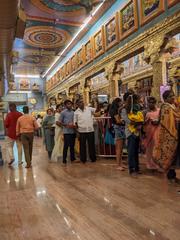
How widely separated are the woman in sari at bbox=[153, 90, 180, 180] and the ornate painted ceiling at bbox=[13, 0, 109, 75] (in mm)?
4413

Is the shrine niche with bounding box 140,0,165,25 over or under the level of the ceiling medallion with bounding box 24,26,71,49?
under

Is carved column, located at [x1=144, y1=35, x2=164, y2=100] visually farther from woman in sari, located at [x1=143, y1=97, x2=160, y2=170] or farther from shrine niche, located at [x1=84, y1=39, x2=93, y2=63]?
shrine niche, located at [x1=84, y1=39, x2=93, y2=63]

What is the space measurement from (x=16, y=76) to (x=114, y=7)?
1329 centimetres

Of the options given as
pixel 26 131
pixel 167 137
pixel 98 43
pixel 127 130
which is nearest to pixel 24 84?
pixel 98 43

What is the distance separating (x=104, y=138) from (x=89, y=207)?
10.4 ft

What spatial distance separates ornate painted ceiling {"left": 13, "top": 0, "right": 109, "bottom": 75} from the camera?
25.3 ft

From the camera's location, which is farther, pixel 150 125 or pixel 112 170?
pixel 112 170

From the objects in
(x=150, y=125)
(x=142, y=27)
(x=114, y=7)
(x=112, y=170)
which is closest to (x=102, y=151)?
(x=112, y=170)

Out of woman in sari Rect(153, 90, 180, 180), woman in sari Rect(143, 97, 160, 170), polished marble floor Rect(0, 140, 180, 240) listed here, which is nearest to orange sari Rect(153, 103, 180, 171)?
woman in sari Rect(153, 90, 180, 180)

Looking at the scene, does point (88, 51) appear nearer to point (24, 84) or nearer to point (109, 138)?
point (109, 138)

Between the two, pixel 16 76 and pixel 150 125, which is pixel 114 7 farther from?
pixel 16 76

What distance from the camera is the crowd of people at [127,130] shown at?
3.64 meters

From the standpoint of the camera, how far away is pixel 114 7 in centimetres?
751

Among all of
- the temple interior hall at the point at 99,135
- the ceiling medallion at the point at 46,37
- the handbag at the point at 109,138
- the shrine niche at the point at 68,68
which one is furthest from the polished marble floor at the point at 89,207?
the shrine niche at the point at 68,68
